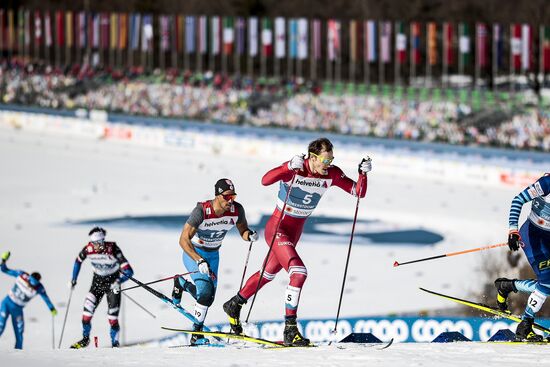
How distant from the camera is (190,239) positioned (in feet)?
39.1

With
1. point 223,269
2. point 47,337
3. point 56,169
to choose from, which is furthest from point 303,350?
point 56,169

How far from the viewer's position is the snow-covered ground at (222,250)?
35.7 ft

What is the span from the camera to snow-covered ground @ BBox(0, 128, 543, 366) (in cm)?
1087

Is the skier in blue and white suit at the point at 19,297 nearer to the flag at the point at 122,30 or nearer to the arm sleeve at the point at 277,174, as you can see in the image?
the arm sleeve at the point at 277,174

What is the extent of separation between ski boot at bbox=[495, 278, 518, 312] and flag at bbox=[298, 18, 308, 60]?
121ft

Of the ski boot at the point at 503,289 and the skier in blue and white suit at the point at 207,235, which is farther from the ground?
the skier in blue and white suit at the point at 207,235

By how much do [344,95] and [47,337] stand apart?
2814 cm

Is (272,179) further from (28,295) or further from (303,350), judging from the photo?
(28,295)

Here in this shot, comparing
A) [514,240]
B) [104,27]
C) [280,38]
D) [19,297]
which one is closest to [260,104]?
[280,38]

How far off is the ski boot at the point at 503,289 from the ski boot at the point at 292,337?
223 centimetres

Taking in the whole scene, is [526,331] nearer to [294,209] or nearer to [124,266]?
[294,209]

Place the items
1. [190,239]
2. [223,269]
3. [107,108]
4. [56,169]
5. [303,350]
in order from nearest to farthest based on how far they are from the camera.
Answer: [303,350] → [190,239] → [223,269] → [56,169] → [107,108]

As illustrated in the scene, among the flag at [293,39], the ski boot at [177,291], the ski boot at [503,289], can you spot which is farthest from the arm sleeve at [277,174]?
the flag at [293,39]

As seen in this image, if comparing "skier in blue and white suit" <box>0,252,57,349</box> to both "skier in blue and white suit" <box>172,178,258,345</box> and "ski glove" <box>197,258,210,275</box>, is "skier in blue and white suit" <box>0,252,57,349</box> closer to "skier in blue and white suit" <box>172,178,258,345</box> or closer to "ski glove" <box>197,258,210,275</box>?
"skier in blue and white suit" <box>172,178,258,345</box>
